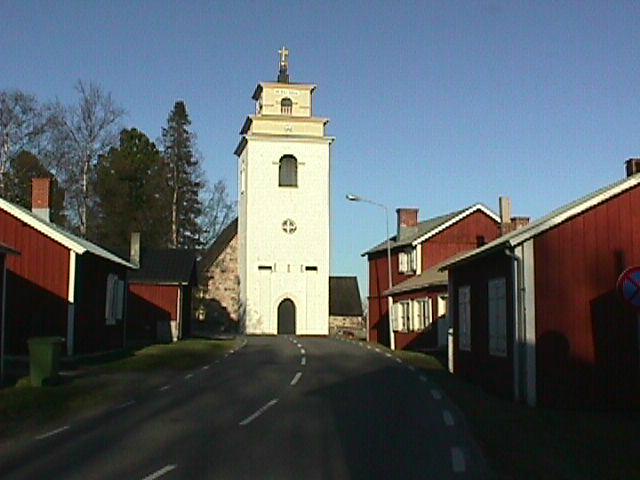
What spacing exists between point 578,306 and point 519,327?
128cm

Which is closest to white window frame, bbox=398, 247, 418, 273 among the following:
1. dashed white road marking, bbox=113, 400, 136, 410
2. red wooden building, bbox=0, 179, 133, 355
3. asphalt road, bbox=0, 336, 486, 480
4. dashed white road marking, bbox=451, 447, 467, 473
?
red wooden building, bbox=0, 179, 133, 355

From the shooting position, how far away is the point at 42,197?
38.2 m

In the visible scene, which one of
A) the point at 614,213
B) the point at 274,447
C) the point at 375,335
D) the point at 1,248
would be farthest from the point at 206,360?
the point at 375,335

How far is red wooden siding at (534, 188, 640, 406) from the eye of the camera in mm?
19500

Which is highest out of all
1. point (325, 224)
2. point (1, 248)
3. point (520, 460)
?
point (325, 224)

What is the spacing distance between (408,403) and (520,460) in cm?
720

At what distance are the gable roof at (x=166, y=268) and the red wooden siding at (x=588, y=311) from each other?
35254mm

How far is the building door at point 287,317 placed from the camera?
6762 centimetres

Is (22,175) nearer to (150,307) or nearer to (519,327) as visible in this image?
(150,307)

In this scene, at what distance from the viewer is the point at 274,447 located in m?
13.4

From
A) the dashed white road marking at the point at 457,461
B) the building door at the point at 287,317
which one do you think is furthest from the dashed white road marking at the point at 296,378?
the building door at the point at 287,317

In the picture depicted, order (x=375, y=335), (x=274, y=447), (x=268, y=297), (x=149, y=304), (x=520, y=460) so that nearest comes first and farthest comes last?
(x=520, y=460) → (x=274, y=447) → (x=149, y=304) → (x=375, y=335) → (x=268, y=297)

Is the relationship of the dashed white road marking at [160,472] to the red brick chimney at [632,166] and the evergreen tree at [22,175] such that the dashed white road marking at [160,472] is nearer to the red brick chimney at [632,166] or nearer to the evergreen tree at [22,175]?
the red brick chimney at [632,166]

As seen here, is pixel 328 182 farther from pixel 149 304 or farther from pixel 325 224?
pixel 149 304
